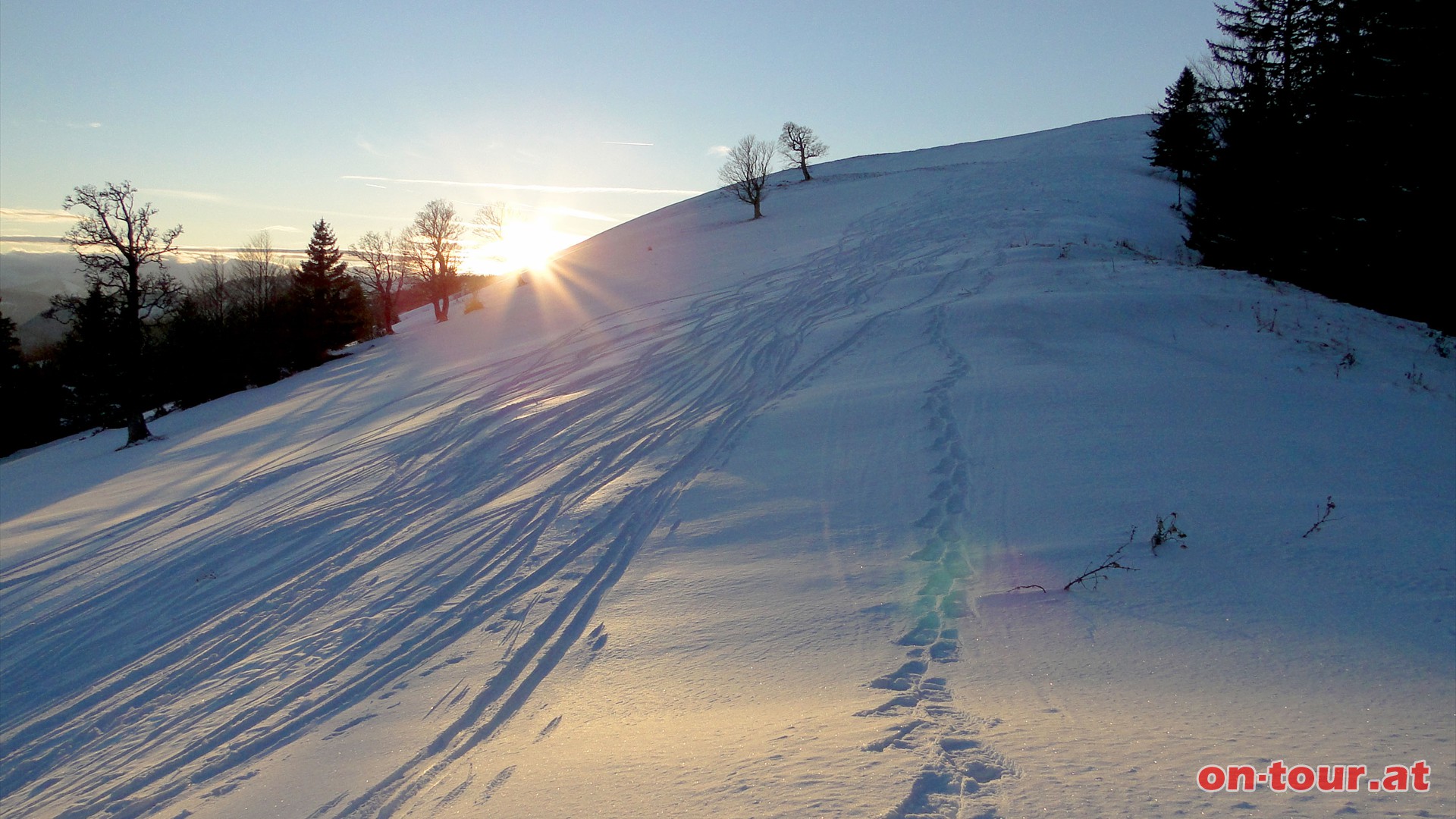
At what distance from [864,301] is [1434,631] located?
12.1 meters

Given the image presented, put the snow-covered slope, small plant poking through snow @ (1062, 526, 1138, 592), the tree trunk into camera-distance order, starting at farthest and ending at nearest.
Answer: the tree trunk, small plant poking through snow @ (1062, 526, 1138, 592), the snow-covered slope

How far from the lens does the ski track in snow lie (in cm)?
433

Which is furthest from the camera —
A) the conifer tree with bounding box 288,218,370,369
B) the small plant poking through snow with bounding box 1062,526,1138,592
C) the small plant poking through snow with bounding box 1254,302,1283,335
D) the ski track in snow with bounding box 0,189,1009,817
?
the conifer tree with bounding box 288,218,370,369

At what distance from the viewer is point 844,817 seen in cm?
291

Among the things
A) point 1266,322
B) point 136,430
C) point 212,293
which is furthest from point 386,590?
point 212,293

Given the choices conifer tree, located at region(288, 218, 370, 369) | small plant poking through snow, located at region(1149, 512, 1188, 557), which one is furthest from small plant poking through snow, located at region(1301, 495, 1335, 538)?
conifer tree, located at region(288, 218, 370, 369)

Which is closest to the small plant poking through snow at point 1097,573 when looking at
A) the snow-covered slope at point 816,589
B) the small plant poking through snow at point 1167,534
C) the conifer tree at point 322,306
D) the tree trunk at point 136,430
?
the snow-covered slope at point 816,589

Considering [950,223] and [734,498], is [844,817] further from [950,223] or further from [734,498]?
[950,223]

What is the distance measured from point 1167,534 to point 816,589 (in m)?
2.78

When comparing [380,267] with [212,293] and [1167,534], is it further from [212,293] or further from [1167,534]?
[1167,534]

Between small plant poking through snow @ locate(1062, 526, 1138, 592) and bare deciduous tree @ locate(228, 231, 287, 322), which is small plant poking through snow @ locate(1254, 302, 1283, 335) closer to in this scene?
small plant poking through snow @ locate(1062, 526, 1138, 592)

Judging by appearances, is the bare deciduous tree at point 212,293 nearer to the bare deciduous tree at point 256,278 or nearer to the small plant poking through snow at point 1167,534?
the bare deciduous tree at point 256,278

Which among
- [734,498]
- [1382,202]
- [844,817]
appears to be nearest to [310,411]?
[734,498]

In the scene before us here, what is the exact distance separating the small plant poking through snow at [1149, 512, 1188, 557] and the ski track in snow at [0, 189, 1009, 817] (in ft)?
4.76
